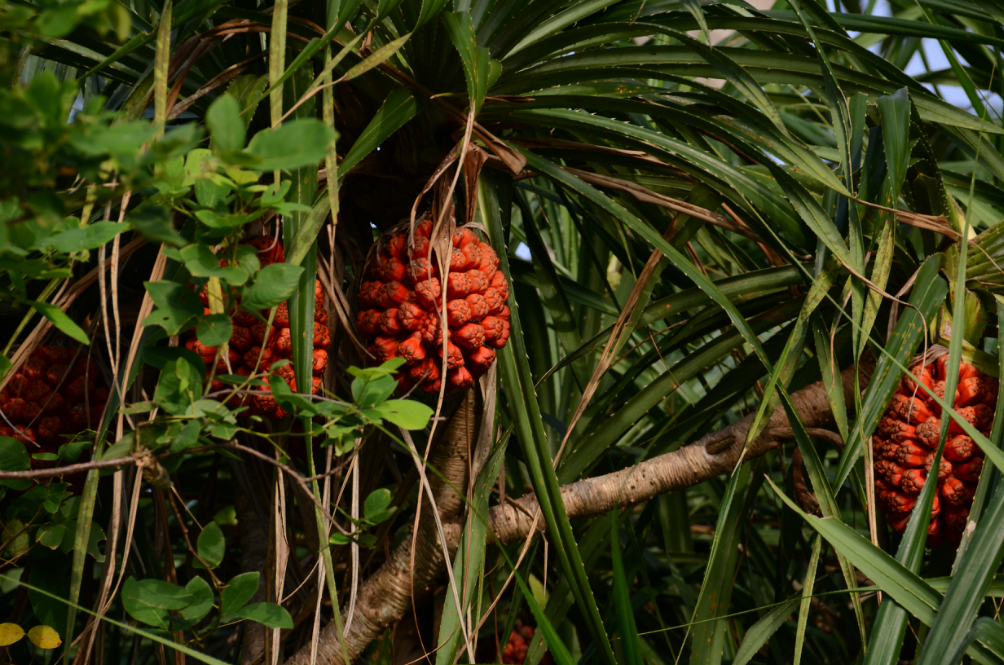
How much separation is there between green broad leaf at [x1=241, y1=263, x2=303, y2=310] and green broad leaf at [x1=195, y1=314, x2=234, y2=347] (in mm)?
22

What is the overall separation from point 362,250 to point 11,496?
0.51m

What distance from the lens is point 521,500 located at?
3.08 ft

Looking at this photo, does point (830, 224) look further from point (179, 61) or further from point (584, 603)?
point (179, 61)

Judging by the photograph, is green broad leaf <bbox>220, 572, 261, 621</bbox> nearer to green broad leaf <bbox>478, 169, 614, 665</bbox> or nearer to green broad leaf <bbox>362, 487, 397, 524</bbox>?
green broad leaf <bbox>362, 487, 397, 524</bbox>

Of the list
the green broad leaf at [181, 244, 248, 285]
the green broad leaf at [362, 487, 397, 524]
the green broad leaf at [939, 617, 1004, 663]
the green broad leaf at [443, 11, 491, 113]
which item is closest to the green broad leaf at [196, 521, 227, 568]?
the green broad leaf at [362, 487, 397, 524]

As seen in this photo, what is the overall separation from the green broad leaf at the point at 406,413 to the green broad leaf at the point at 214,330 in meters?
0.13

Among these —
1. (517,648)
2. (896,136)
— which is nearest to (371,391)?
(896,136)

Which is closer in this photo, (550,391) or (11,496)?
(11,496)

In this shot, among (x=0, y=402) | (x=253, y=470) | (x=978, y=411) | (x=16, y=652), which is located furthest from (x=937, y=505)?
(x=16, y=652)

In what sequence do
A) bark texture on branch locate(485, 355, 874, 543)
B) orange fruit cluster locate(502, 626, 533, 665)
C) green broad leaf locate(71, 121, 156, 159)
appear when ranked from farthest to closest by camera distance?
orange fruit cluster locate(502, 626, 533, 665)
bark texture on branch locate(485, 355, 874, 543)
green broad leaf locate(71, 121, 156, 159)

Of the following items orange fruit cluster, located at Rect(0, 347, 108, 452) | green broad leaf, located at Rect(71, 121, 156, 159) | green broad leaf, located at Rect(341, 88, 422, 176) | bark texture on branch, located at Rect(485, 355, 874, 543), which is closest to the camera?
green broad leaf, located at Rect(71, 121, 156, 159)

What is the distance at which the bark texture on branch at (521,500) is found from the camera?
0.87 meters

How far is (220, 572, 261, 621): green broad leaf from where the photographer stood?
605 millimetres

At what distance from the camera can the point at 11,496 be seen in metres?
0.83
